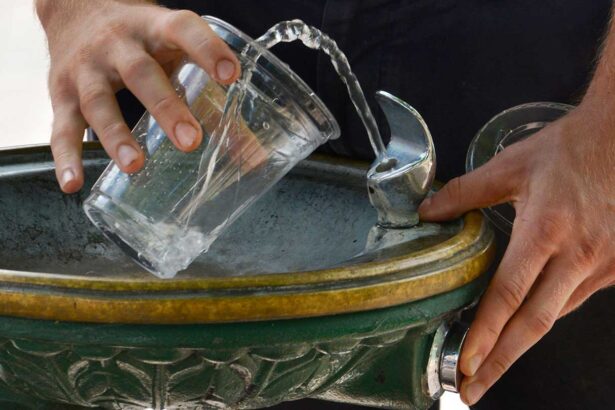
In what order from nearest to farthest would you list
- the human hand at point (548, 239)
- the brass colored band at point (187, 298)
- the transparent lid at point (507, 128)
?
the brass colored band at point (187, 298) → the human hand at point (548, 239) → the transparent lid at point (507, 128)

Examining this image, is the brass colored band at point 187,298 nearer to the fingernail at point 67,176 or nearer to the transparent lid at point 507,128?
the fingernail at point 67,176

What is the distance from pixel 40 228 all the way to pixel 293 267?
249 millimetres

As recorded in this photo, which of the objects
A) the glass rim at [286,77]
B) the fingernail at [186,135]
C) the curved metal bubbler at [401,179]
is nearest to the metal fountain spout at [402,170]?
the curved metal bubbler at [401,179]

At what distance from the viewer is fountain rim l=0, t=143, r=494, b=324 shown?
75cm

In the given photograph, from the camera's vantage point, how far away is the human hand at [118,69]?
84 cm

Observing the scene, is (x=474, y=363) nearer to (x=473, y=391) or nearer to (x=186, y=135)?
(x=473, y=391)

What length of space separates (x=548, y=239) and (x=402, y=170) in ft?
0.46

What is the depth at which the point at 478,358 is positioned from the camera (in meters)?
0.90

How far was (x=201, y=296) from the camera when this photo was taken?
759mm

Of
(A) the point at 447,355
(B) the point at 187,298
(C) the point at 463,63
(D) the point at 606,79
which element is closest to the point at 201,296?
(B) the point at 187,298

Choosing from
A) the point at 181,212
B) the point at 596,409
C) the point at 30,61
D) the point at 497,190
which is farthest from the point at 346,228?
the point at 30,61

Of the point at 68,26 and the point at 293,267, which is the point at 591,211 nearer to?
the point at 293,267

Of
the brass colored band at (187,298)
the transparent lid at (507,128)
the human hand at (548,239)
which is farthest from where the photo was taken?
the transparent lid at (507,128)

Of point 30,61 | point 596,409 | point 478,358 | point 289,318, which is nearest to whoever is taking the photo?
point 289,318
